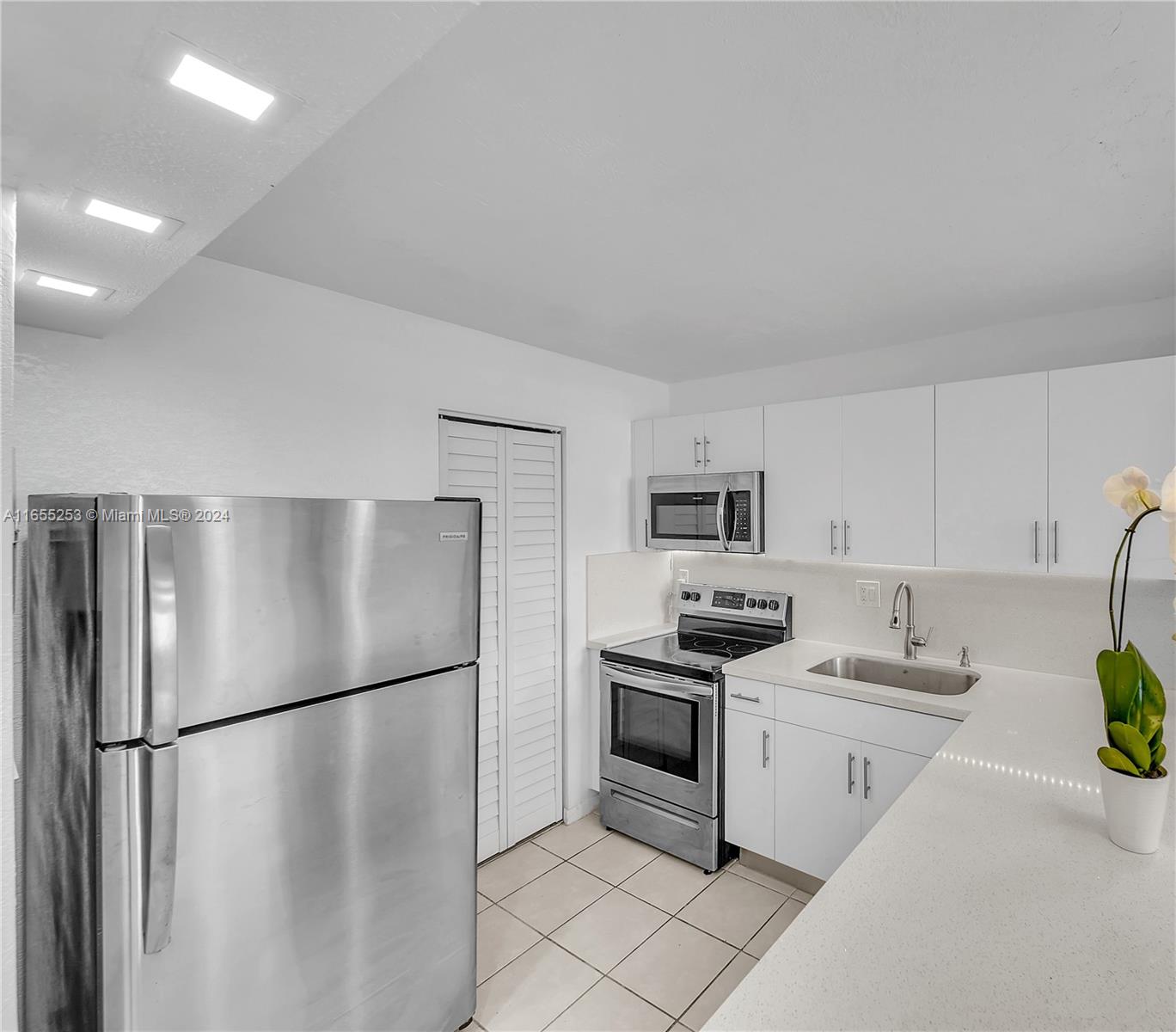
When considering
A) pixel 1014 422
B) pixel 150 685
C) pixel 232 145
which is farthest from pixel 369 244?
pixel 1014 422

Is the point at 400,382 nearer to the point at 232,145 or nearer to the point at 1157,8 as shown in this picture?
the point at 232,145

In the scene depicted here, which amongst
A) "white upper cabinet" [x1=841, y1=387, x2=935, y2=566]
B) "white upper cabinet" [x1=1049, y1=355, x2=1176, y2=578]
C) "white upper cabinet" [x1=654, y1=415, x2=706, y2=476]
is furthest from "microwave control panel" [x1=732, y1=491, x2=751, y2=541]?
"white upper cabinet" [x1=1049, y1=355, x2=1176, y2=578]

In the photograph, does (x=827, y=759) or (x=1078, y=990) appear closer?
(x=1078, y=990)

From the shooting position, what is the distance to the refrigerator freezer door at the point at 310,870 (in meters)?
1.29

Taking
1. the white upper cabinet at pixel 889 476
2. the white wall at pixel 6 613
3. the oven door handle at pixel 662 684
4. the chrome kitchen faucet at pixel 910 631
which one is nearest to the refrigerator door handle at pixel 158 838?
the white wall at pixel 6 613

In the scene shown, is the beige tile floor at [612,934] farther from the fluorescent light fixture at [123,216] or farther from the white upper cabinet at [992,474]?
the fluorescent light fixture at [123,216]

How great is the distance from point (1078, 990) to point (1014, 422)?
211 cm

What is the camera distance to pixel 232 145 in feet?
2.95

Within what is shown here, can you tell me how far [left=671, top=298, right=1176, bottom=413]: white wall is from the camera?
2.43 m

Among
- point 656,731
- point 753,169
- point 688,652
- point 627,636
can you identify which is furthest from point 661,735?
point 753,169

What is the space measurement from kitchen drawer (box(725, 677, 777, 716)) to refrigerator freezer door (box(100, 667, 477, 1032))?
136 centimetres

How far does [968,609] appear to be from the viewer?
285 cm

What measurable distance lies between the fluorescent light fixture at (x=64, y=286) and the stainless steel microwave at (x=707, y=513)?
2.56 meters

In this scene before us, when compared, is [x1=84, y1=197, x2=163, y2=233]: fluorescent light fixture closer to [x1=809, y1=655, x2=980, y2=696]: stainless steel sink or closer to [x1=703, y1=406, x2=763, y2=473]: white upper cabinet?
[x1=703, y1=406, x2=763, y2=473]: white upper cabinet
